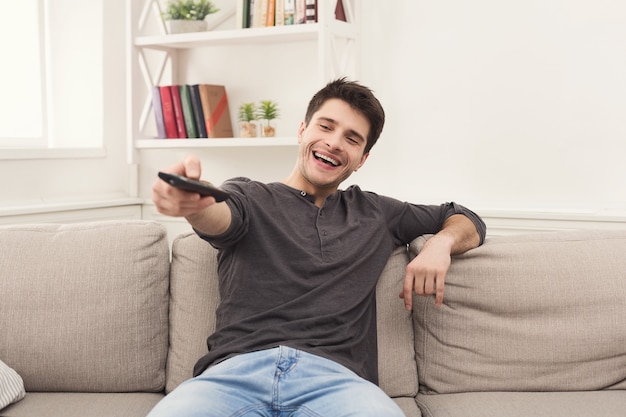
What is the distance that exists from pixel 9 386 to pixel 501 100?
2.04m

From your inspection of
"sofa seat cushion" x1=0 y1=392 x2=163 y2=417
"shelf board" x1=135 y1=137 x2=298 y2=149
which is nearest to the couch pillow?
"sofa seat cushion" x1=0 y1=392 x2=163 y2=417

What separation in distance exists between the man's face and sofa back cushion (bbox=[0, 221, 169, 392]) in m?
0.47

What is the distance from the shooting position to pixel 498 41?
2910 millimetres

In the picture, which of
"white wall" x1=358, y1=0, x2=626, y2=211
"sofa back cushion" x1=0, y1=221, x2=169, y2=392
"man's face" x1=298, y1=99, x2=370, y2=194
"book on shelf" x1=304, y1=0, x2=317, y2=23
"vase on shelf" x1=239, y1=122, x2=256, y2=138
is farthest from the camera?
"vase on shelf" x1=239, y1=122, x2=256, y2=138

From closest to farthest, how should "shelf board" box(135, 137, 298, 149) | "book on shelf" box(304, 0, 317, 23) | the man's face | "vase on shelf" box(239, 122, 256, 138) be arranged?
the man's face
"book on shelf" box(304, 0, 317, 23)
"shelf board" box(135, 137, 298, 149)
"vase on shelf" box(239, 122, 256, 138)

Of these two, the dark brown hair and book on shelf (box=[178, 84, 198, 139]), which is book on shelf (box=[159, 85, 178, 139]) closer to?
book on shelf (box=[178, 84, 198, 139])

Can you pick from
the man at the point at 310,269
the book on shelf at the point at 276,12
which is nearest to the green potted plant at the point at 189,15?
the book on shelf at the point at 276,12

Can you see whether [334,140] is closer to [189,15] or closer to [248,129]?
[248,129]

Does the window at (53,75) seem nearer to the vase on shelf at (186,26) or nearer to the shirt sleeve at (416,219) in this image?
the vase on shelf at (186,26)

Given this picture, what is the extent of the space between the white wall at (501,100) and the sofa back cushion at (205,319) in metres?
1.11

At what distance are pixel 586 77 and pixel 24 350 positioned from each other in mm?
2148

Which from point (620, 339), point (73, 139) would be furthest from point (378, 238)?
point (73, 139)

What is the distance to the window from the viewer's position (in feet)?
10.6

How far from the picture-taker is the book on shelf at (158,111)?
330 centimetres
